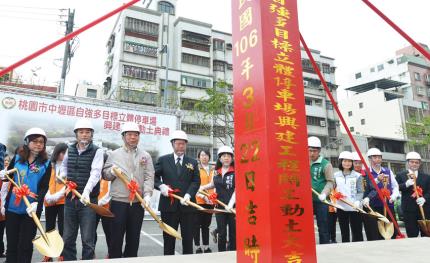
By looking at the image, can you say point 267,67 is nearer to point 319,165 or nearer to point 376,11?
point 376,11

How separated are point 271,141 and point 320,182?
12.2 ft

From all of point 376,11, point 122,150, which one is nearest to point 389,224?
point 376,11

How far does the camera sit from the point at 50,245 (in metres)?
3.62

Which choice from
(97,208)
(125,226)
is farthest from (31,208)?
(125,226)

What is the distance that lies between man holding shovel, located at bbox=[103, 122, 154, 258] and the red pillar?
201 cm

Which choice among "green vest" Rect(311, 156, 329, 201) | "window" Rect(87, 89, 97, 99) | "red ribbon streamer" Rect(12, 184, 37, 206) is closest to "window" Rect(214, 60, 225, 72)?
"window" Rect(87, 89, 97, 99)

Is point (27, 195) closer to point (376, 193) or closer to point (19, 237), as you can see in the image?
point (19, 237)

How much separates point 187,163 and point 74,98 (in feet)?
17.8

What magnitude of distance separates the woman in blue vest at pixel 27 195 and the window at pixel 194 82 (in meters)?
24.6

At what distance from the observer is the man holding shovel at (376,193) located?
5.86m

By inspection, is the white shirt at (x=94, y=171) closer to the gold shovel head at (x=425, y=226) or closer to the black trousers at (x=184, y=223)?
the black trousers at (x=184, y=223)

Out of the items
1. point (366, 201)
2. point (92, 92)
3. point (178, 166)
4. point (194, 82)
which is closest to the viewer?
point (178, 166)

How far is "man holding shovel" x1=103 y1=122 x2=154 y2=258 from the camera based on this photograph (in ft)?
13.1

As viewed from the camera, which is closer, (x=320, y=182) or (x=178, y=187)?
(x=178, y=187)
